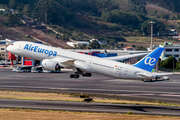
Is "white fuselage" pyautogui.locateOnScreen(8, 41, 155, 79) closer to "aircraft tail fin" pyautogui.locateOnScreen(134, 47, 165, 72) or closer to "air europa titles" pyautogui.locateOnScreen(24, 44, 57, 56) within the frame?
"air europa titles" pyautogui.locateOnScreen(24, 44, 57, 56)

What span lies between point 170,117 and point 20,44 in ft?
126

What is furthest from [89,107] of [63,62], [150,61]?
[150,61]

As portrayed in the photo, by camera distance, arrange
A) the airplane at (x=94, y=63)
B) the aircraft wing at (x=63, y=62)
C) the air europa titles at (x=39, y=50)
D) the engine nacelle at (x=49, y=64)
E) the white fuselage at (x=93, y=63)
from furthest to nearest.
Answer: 1. the air europa titles at (x=39, y=50)
2. the aircraft wing at (x=63, y=62)
3. the engine nacelle at (x=49, y=64)
4. the white fuselage at (x=93, y=63)
5. the airplane at (x=94, y=63)

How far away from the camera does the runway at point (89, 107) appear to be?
56375mm

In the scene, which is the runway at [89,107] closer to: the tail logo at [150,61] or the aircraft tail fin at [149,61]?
the aircraft tail fin at [149,61]

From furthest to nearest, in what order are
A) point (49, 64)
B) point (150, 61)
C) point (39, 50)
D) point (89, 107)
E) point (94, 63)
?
point (39, 50)
point (94, 63)
point (49, 64)
point (150, 61)
point (89, 107)

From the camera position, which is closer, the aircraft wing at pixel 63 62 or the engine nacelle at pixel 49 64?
the engine nacelle at pixel 49 64

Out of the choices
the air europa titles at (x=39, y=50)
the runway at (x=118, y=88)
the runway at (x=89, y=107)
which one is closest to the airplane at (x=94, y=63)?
the air europa titles at (x=39, y=50)

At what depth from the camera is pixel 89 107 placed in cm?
6009

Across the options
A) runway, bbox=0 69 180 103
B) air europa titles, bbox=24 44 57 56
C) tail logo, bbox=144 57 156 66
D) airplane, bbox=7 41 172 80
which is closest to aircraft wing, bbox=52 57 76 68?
airplane, bbox=7 41 172 80

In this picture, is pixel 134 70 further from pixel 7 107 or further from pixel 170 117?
pixel 7 107

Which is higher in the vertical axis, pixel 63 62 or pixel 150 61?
pixel 150 61

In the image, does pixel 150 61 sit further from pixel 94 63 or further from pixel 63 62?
pixel 63 62

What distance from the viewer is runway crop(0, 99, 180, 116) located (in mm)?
56375
